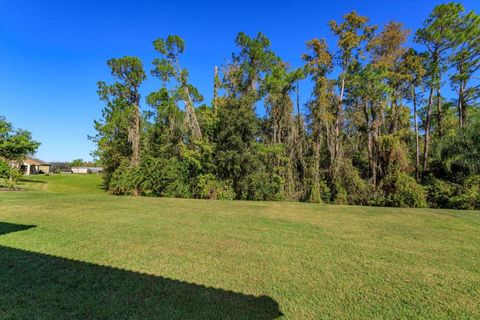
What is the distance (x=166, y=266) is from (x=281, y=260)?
164 centimetres

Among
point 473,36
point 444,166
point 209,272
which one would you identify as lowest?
point 209,272

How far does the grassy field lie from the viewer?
92.0 inches

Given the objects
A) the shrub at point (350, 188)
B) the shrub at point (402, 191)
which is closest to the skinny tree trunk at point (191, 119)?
the shrub at point (350, 188)

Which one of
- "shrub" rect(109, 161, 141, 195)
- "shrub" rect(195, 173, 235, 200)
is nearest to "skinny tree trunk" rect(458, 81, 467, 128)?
"shrub" rect(195, 173, 235, 200)

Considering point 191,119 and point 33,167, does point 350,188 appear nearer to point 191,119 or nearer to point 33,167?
point 191,119

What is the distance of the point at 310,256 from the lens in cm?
379

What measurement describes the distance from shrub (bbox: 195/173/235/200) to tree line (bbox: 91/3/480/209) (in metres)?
0.06

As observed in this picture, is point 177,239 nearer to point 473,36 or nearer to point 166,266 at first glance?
point 166,266

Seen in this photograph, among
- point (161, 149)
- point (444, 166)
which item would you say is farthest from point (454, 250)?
point (161, 149)

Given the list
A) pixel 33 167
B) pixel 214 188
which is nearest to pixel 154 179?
pixel 214 188

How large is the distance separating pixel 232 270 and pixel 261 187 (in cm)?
977

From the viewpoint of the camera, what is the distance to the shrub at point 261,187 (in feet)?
42.3

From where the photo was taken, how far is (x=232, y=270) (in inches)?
127

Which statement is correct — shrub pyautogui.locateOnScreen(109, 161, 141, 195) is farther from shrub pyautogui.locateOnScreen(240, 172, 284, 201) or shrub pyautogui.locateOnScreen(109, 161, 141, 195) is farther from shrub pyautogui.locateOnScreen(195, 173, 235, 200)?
shrub pyautogui.locateOnScreen(240, 172, 284, 201)
